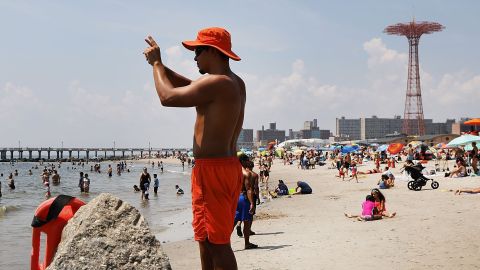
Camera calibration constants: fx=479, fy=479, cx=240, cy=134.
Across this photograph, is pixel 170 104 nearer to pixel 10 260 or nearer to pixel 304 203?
pixel 10 260

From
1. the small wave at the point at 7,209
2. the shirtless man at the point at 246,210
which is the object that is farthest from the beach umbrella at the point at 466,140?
the small wave at the point at 7,209

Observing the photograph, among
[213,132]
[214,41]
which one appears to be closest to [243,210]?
[213,132]

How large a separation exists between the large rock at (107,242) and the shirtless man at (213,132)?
2.09 feet

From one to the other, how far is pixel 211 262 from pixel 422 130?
88.5 meters

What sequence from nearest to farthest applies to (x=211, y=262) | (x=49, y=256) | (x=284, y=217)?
1. (x=211, y=262)
2. (x=49, y=256)
3. (x=284, y=217)

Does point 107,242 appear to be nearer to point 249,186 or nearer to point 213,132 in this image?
point 213,132

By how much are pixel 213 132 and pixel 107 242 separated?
125cm

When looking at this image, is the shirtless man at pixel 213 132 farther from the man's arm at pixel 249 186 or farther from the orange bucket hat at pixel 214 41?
the man's arm at pixel 249 186

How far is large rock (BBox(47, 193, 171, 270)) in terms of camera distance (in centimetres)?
342

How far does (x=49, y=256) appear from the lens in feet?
12.7

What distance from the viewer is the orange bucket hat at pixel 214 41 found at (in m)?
3.02

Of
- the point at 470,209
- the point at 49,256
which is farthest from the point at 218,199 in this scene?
the point at 470,209

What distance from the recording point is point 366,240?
8344 millimetres

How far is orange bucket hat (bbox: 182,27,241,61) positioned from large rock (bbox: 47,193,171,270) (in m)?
1.50
